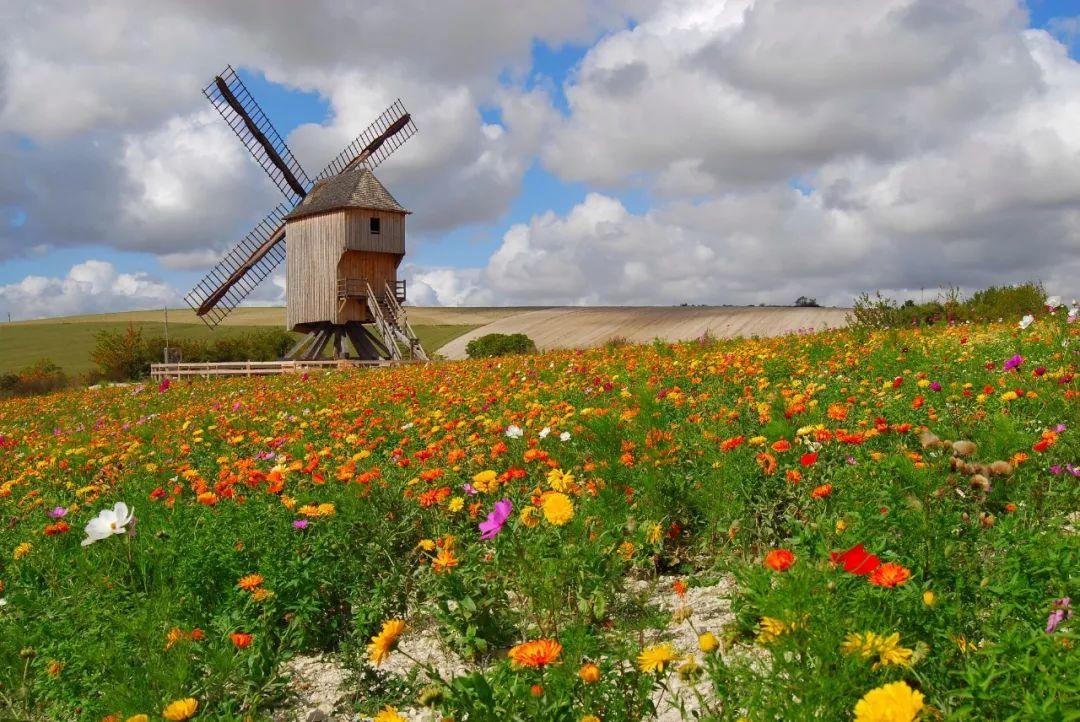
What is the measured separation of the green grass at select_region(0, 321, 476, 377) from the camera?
63547 mm

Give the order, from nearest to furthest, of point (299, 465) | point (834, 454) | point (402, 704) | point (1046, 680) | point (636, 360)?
point (1046, 680) → point (402, 704) → point (834, 454) → point (299, 465) → point (636, 360)

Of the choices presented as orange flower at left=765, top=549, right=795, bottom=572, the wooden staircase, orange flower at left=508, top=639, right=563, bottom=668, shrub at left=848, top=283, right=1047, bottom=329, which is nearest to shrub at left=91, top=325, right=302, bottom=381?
the wooden staircase

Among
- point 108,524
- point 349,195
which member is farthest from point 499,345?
point 108,524

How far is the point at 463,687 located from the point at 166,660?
1.45 metres

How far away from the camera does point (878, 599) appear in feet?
7.07

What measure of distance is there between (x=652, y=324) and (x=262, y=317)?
64.0 metres

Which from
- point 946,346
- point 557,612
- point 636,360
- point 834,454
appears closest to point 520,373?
point 636,360

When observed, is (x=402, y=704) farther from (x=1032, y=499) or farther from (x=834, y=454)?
(x=1032, y=499)

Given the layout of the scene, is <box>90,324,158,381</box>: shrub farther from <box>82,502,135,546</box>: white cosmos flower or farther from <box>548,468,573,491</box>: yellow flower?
<box>548,468,573,491</box>: yellow flower

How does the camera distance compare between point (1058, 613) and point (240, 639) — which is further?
point (240, 639)

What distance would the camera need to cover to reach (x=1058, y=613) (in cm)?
194

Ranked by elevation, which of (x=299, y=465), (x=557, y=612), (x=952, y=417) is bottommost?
(x=557, y=612)

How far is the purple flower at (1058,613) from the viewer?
6.35 feet

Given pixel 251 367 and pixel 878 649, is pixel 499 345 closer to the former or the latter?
pixel 251 367
